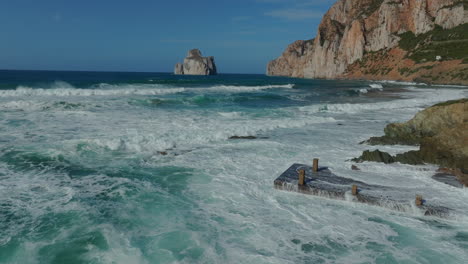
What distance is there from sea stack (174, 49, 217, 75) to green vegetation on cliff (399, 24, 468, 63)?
103521mm

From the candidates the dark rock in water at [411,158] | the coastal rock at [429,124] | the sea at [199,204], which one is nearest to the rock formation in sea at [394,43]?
the coastal rock at [429,124]

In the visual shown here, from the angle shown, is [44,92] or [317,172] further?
[44,92]

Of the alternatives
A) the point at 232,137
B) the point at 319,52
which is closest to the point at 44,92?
the point at 232,137

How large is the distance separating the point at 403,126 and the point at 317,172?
8140 millimetres

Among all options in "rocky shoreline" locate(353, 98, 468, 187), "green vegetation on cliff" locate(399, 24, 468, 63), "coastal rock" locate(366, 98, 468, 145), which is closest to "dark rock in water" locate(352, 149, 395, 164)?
"rocky shoreline" locate(353, 98, 468, 187)

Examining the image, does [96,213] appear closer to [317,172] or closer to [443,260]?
[317,172]

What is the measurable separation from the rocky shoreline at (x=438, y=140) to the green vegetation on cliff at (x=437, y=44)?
70.2 metres

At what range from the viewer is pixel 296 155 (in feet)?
49.6

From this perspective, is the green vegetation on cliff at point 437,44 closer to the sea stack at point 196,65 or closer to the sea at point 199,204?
the sea at point 199,204

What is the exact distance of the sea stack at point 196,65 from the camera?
593ft

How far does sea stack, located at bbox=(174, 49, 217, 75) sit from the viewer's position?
181 meters

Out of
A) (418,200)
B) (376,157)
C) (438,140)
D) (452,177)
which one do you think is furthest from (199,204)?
(438,140)

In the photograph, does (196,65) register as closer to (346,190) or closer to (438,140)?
(438,140)

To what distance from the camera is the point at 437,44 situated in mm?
90625
